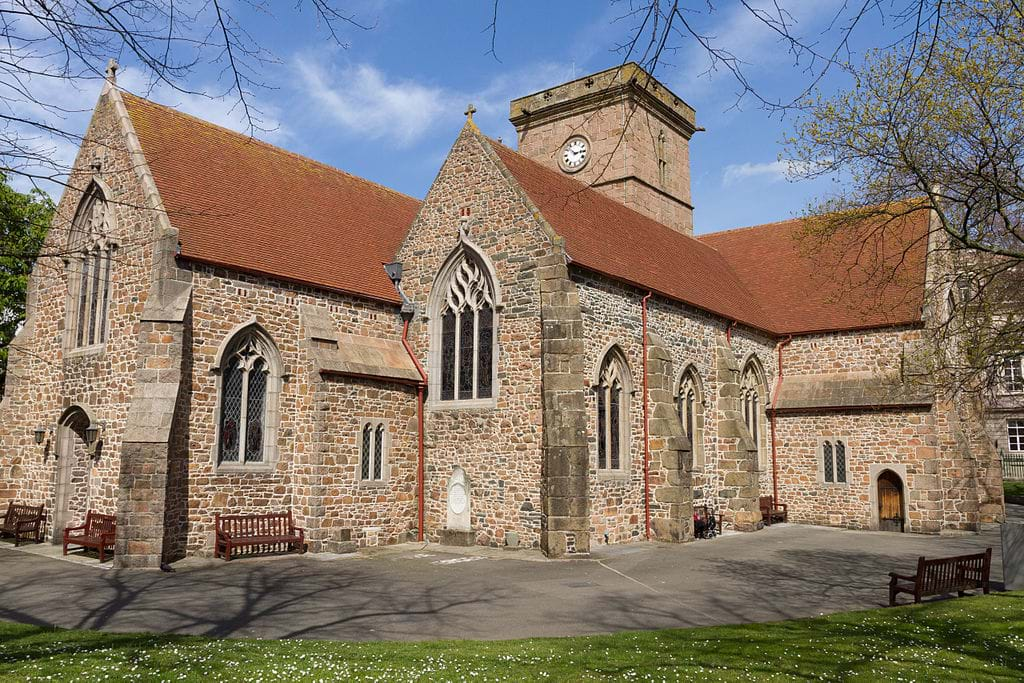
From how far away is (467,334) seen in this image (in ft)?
62.2

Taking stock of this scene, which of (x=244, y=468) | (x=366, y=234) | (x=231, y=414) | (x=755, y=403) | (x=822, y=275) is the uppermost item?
(x=822, y=275)

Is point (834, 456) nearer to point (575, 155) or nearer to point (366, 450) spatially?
point (575, 155)

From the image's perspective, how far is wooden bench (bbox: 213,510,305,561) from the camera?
603 inches

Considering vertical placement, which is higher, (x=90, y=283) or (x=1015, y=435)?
(x=90, y=283)

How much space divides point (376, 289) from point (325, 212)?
3.11 metres

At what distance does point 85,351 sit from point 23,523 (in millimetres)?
4192

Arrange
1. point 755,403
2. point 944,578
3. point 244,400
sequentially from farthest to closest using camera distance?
point 755,403, point 244,400, point 944,578

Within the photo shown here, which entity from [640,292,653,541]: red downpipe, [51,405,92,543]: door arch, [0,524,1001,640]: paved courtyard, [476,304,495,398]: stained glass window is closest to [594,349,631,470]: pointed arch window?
[640,292,653,541]: red downpipe

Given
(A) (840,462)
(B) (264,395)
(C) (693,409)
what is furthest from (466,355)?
(A) (840,462)

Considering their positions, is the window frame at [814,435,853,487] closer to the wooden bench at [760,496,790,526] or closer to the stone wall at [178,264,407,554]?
the wooden bench at [760,496,790,526]

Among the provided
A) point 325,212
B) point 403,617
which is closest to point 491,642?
point 403,617

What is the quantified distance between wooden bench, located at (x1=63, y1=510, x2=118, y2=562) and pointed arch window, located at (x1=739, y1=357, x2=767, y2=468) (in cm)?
1790

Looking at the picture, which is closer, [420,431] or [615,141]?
[420,431]

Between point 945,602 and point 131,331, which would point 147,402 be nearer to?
point 131,331
